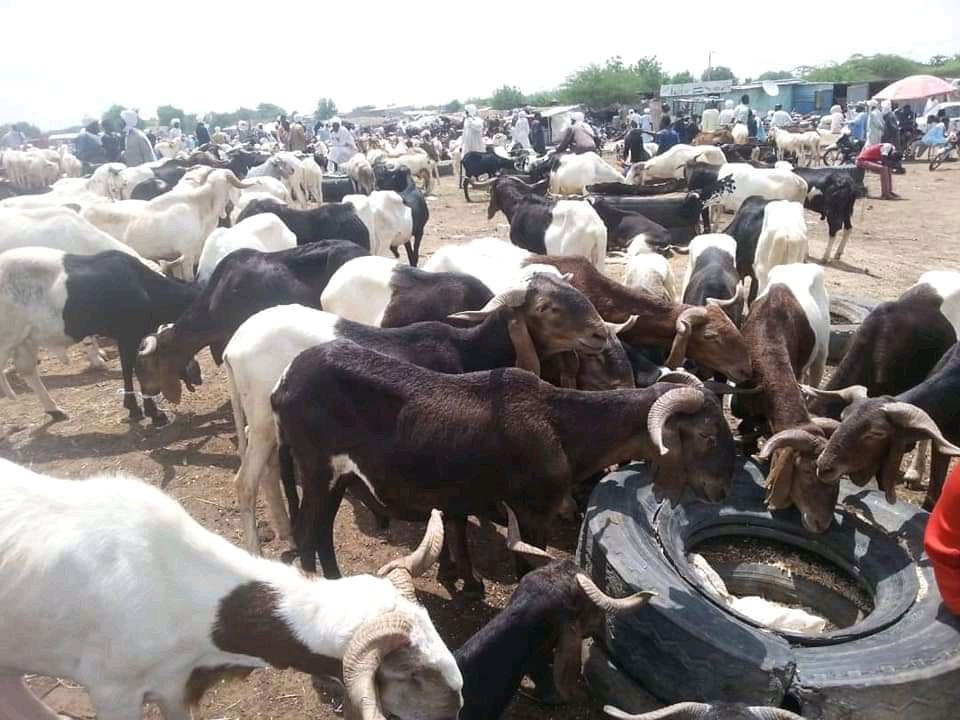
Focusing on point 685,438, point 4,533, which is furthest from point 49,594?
point 685,438

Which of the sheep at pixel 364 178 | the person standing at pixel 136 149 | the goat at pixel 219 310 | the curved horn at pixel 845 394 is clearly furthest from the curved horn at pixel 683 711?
the person standing at pixel 136 149

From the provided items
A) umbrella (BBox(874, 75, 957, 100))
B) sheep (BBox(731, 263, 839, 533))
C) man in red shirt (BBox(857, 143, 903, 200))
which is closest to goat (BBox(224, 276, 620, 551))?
sheep (BBox(731, 263, 839, 533))

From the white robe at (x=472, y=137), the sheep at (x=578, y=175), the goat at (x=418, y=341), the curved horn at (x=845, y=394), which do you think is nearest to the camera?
the goat at (x=418, y=341)

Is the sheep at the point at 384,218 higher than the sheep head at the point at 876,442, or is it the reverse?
the sheep at the point at 384,218

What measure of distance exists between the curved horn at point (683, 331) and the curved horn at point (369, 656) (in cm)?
372

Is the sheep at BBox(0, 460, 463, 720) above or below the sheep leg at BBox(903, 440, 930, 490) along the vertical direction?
above

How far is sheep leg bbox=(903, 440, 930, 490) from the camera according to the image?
5.87 metres

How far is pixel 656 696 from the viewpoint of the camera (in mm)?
3379

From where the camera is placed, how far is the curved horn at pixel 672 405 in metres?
3.91

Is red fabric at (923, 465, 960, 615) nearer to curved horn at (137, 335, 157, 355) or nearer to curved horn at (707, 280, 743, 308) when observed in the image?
curved horn at (707, 280, 743, 308)

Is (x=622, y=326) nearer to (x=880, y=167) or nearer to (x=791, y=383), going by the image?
(x=791, y=383)

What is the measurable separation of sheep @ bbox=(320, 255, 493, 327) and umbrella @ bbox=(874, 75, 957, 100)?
96.9 ft

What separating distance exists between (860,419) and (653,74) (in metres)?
78.3

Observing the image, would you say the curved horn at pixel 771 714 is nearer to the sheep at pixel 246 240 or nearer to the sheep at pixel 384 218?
the sheep at pixel 246 240
